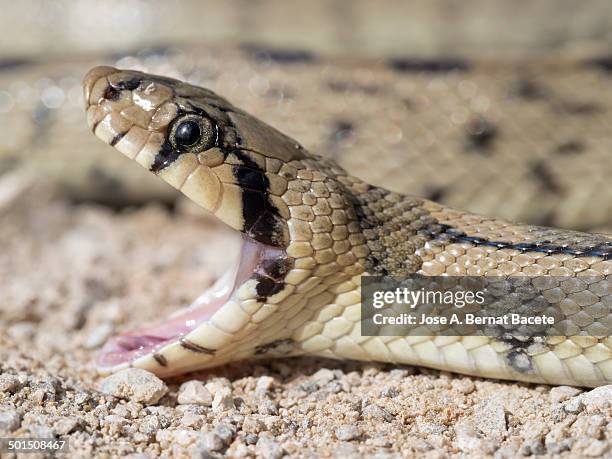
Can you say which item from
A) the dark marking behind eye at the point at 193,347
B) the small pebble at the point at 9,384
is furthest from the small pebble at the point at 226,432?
the small pebble at the point at 9,384

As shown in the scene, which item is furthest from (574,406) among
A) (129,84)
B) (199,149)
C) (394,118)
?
(394,118)

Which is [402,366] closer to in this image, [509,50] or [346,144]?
[346,144]

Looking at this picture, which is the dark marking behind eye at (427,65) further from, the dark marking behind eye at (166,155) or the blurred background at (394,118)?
the dark marking behind eye at (166,155)

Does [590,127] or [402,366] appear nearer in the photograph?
[402,366]

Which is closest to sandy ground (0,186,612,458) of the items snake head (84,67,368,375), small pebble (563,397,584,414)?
small pebble (563,397,584,414)

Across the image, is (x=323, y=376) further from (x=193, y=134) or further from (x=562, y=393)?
(x=193, y=134)

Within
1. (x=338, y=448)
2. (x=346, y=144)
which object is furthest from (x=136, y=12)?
(x=338, y=448)
